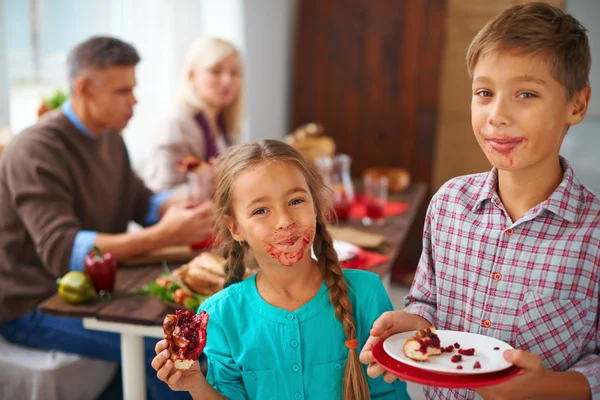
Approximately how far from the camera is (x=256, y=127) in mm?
4594

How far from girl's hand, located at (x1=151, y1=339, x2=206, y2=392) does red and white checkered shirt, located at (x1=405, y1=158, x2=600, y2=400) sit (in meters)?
0.47

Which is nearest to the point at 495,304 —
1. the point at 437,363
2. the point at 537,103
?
the point at 437,363

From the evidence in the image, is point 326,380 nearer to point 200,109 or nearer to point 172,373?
point 172,373

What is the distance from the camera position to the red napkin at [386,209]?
9.77ft

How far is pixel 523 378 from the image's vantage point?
1.12 metres

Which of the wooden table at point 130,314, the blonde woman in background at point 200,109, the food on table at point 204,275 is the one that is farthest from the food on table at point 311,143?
the food on table at point 204,275

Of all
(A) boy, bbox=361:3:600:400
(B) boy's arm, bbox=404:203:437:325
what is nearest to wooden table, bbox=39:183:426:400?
(B) boy's arm, bbox=404:203:437:325

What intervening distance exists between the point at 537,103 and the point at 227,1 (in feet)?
10.9

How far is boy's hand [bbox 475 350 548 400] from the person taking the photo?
43.6 inches

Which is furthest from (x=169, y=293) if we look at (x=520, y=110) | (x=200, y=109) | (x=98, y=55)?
(x=200, y=109)

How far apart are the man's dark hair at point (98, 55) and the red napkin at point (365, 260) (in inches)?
43.9

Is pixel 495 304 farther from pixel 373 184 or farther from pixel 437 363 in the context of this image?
pixel 373 184

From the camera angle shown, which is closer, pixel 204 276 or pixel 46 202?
pixel 204 276

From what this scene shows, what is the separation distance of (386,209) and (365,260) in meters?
0.80
